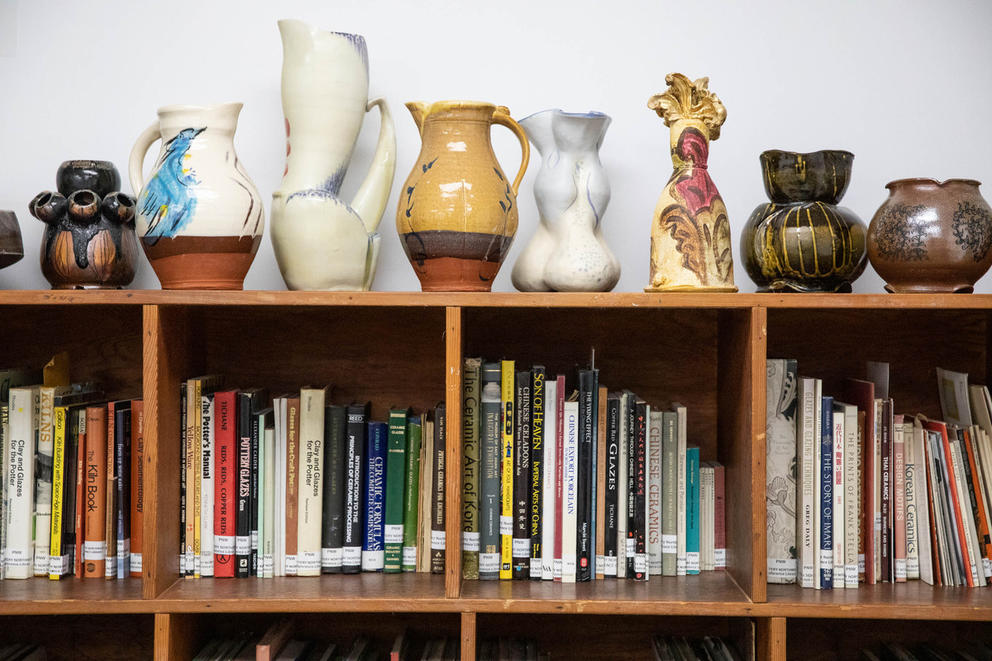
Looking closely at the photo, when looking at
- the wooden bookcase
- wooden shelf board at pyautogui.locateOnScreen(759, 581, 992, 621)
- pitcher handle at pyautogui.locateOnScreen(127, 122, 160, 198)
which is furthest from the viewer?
the wooden bookcase

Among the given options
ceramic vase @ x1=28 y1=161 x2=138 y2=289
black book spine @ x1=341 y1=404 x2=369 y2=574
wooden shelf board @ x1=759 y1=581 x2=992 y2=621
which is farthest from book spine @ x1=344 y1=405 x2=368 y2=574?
wooden shelf board @ x1=759 y1=581 x2=992 y2=621

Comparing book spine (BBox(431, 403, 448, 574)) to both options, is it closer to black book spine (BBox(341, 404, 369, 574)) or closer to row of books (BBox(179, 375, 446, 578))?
row of books (BBox(179, 375, 446, 578))

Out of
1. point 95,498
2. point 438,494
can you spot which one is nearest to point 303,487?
point 438,494

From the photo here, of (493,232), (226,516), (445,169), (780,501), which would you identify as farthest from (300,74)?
(780,501)

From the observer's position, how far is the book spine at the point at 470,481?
1.29 m

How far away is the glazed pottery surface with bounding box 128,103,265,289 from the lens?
3.91 ft

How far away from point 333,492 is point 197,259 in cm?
45

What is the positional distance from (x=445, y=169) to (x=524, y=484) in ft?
1.76

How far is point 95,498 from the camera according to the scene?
51.2 inches

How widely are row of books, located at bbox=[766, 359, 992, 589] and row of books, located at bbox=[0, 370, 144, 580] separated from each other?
1075 millimetres

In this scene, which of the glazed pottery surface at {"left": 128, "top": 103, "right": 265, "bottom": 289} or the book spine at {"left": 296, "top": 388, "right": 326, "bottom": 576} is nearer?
the glazed pottery surface at {"left": 128, "top": 103, "right": 265, "bottom": 289}

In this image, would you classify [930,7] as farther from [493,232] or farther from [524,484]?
[524,484]

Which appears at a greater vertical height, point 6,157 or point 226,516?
point 6,157

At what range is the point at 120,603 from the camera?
3.90 feet
